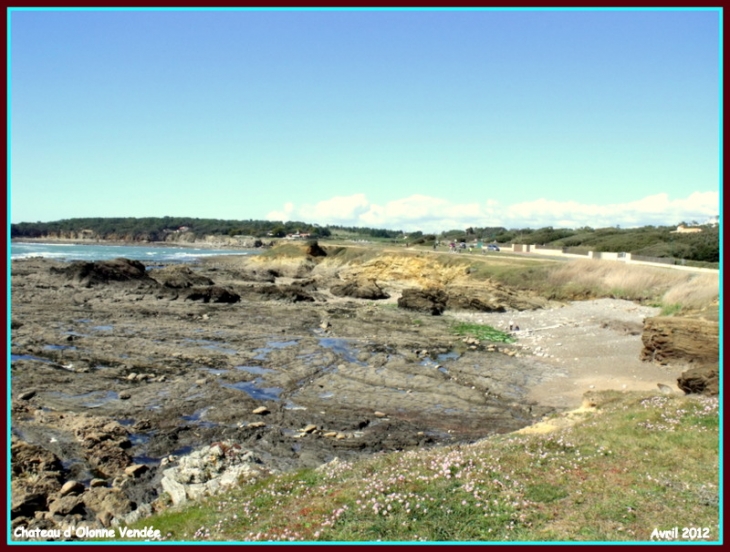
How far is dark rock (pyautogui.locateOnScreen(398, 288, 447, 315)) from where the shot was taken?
130ft

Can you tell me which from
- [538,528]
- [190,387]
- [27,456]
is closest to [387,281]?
[190,387]

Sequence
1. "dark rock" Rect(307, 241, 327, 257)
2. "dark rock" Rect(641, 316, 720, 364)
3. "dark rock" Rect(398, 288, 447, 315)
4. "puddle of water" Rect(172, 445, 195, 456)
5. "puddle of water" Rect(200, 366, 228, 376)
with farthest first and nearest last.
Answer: "dark rock" Rect(307, 241, 327, 257) < "dark rock" Rect(398, 288, 447, 315) < "puddle of water" Rect(200, 366, 228, 376) < "dark rock" Rect(641, 316, 720, 364) < "puddle of water" Rect(172, 445, 195, 456)

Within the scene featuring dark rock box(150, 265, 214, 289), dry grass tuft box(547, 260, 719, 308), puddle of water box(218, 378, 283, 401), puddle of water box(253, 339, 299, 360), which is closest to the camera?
puddle of water box(218, 378, 283, 401)

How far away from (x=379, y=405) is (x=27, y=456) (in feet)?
30.9

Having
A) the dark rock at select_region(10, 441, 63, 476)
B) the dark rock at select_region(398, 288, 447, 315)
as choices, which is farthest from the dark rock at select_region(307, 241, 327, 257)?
the dark rock at select_region(10, 441, 63, 476)

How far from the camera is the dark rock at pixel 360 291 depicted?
46.8 meters

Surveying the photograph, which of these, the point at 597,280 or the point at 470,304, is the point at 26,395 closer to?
the point at 470,304

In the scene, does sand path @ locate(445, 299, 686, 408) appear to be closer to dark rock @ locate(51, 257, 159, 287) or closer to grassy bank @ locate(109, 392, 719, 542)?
grassy bank @ locate(109, 392, 719, 542)

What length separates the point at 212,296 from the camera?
41.8 m

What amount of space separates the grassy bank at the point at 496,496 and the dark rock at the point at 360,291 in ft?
117

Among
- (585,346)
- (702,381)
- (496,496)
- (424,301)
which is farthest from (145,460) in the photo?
(424,301)

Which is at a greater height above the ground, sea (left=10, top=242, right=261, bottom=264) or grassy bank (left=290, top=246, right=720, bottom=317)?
sea (left=10, top=242, right=261, bottom=264)

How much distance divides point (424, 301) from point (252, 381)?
71.7ft

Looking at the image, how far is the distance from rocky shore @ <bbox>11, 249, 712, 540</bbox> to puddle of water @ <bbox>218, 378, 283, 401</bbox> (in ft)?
0.22
